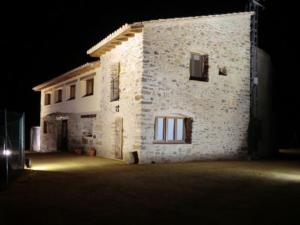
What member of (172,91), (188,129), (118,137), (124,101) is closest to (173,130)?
(188,129)

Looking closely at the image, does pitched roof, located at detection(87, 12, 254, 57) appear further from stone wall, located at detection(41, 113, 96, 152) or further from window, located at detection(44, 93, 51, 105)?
window, located at detection(44, 93, 51, 105)

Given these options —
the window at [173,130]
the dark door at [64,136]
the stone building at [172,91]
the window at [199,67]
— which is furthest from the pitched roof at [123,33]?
the dark door at [64,136]

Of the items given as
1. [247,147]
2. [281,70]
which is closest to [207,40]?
[247,147]

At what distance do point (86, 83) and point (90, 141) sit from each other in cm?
340

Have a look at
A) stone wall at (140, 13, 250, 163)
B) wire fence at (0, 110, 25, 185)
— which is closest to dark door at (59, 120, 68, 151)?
wire fence at (0, 110, 25, 185)

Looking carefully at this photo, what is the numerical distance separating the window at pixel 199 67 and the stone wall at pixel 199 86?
0.24 m

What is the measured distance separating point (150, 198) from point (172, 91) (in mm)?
7531

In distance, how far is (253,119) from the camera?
1680 centimetres

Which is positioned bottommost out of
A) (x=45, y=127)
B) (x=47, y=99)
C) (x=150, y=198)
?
(x=150, y=198)

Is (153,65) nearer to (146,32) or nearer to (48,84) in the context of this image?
(146,32)

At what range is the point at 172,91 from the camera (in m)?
14.2

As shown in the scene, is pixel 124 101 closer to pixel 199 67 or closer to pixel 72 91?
pixel 199 67

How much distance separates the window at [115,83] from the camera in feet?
51.6

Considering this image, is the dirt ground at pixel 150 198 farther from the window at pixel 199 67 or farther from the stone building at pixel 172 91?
the window at pixel 199 67
